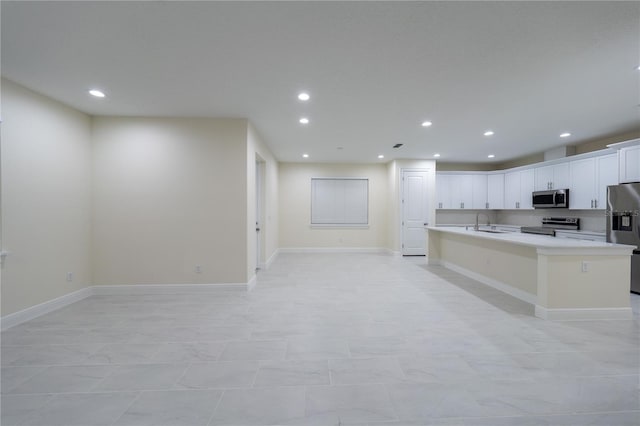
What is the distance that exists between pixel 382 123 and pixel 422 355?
338 centimetres

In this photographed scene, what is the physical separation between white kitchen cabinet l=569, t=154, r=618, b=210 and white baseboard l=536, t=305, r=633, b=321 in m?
3.04

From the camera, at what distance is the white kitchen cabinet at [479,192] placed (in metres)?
7.73

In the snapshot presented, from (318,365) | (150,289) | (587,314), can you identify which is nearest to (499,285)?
(587,314)

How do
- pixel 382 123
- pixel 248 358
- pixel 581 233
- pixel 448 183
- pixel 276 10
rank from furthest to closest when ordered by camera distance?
pixel 448 183
pixel 581 233
pixel 382 123
pixel 248 358
pixel 276 10

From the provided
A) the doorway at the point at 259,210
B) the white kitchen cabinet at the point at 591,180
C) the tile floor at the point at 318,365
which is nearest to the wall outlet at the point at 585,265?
the tile floor at the point at 318,365

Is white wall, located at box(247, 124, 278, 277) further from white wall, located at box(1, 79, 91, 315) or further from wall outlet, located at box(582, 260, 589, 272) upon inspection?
wall outlet, located at box(582, 260, 589, 272)

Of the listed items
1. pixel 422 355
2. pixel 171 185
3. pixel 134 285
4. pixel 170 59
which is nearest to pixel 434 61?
pixel 170 59

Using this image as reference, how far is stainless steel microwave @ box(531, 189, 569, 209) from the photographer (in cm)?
565

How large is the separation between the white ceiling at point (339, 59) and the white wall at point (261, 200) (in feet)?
1.75

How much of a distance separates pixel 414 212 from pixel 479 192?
2.14 metres

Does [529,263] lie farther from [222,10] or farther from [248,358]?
[222,10]

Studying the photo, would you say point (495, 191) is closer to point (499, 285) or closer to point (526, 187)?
point (526, 187)

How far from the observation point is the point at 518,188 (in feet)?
22.8

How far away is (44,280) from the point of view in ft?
10.7
